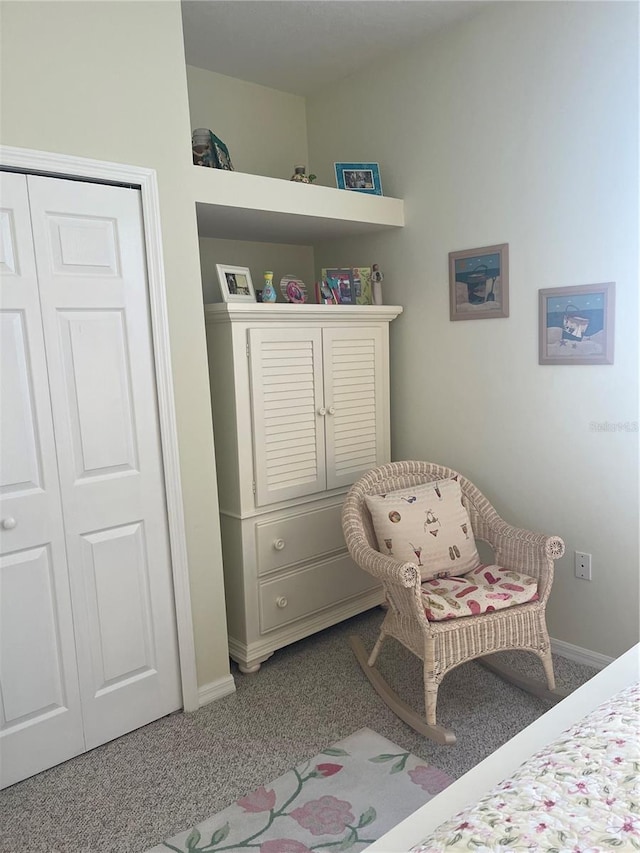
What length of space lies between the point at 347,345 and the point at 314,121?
4.67 ft

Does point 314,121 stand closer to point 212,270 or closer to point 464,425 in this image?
point 212,270

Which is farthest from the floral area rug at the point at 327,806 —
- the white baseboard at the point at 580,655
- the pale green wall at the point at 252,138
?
the pale green wall at the point at 252,138

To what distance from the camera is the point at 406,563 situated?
209 centimetres

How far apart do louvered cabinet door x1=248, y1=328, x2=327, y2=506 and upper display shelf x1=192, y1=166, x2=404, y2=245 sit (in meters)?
0.50

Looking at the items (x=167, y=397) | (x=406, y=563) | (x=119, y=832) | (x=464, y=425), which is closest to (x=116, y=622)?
(x=119, y=832)

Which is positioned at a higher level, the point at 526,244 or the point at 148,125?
the point at 148,125

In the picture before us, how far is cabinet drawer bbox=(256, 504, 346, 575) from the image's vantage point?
104 inches

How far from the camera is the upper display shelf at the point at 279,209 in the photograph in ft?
7.73

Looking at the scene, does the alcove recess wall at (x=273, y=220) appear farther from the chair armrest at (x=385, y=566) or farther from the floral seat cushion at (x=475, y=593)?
the floral seat cushion at (x=475, y=593)

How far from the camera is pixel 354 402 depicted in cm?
293

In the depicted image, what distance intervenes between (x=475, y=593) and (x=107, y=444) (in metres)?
1.40

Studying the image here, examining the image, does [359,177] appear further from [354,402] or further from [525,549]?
[525,549]

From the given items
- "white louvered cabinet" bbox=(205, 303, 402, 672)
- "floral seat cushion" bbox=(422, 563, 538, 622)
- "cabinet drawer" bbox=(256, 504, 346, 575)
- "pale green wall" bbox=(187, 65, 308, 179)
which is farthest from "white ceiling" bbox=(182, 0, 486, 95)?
"floral seat cushion" bbox=(422, 563, 538, 622)

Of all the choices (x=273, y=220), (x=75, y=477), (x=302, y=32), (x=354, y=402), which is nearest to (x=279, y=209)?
(x=273, y=220)
